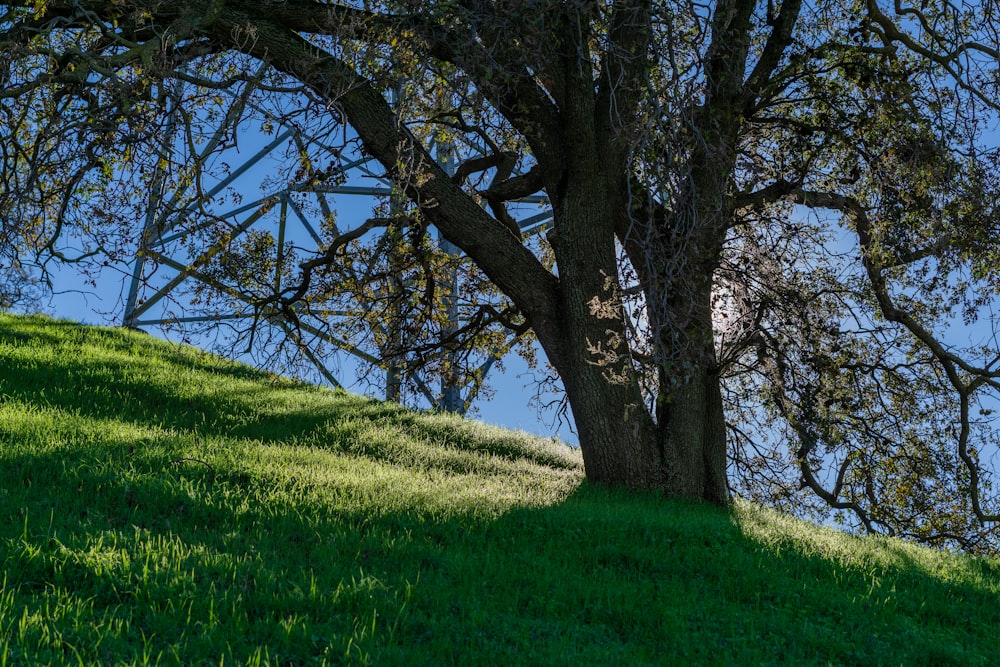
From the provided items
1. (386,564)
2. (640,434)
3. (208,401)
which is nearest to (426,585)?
(386,564)

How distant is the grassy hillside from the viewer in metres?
5.54

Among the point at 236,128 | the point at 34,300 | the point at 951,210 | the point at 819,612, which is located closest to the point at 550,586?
the point at 819,612

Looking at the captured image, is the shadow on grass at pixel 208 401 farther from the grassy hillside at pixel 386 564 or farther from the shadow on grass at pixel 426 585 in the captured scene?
the shadow on grass at pixel 426 585

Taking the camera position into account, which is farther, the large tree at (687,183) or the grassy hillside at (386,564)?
the large tree at (687,183)

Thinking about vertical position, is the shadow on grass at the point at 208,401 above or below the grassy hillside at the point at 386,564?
above

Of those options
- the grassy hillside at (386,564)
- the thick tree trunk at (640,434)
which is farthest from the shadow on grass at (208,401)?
the thick tree trunk at (640,434)

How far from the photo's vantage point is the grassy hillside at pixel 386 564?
18.2 ft

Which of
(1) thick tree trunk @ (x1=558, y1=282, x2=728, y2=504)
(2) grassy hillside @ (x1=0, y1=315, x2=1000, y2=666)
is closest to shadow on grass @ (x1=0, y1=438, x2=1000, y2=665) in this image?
(2) grassy hillside @ (x1=0, y1=315, x2=1000, y2=666)

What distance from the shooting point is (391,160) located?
10609mm

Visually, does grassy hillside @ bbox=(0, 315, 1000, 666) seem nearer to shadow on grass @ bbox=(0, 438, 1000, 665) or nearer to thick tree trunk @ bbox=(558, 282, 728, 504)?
shadow on grass @ bbox=(0, 438, 1000, 665)

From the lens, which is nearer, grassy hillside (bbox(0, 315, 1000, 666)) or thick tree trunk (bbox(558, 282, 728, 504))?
grassy hillside (bbox(0, 315, 1000, 666))

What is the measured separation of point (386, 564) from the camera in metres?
6.91

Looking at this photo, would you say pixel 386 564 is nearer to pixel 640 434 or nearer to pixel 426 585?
pixel 426 585

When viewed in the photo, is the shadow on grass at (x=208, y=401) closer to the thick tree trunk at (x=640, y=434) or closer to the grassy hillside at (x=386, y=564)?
the grassy hillside at (x=386, y=564)
